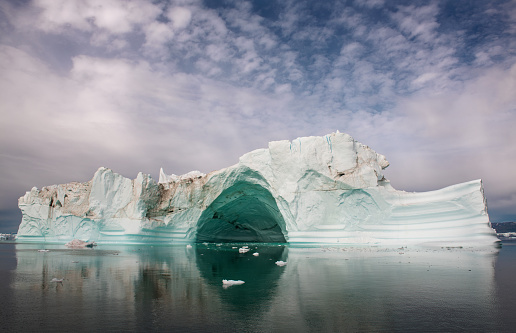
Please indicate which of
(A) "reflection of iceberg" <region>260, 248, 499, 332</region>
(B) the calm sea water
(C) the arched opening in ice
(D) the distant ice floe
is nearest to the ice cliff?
(C) the arched opening in ice

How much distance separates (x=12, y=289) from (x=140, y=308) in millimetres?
2635

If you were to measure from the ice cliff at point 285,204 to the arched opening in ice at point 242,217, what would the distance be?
5.0 inches

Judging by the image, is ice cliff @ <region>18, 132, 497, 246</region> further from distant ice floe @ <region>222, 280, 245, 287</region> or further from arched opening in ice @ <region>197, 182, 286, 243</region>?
distant ice floe @ <region>222, 280, 245, 287</region>

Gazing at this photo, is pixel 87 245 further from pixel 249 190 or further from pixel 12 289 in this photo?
pixel 12 289

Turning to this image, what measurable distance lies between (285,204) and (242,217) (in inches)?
353

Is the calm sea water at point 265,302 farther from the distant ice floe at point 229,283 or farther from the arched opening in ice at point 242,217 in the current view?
the arched opening in ice at point 242,217

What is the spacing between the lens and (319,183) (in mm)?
16000

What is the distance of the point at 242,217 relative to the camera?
25016 mm

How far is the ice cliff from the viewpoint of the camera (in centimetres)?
1374

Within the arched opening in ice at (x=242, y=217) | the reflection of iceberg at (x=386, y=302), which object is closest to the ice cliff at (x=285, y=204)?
the arched opening in ice at (x=242, y=217)

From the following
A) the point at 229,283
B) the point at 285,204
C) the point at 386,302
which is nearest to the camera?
the point at 386,302

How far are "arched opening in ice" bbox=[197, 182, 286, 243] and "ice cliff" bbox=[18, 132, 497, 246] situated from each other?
0.13 meters

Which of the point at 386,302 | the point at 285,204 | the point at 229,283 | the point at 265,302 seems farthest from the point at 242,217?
the point at 386,302

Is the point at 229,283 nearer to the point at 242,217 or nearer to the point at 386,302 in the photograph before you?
the point at 386,302
